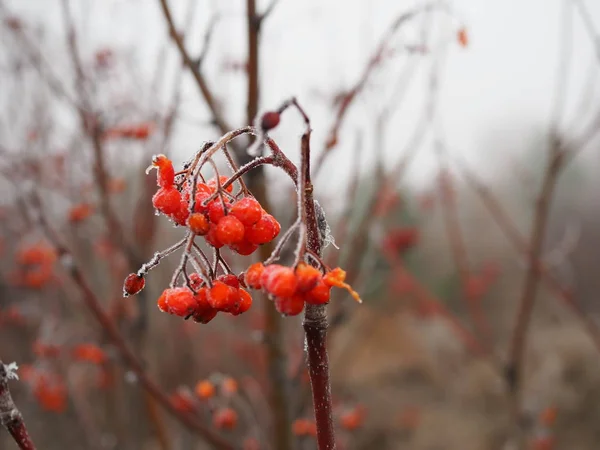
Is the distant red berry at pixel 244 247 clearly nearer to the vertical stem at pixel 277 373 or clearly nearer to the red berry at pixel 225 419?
the vertical stem at pixel 277 373

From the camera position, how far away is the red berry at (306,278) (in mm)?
491

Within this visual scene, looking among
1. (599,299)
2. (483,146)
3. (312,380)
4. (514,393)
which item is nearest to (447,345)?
(599,299)

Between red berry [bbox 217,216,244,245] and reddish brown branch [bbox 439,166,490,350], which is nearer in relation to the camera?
red berry [bbox 217,216,244,245]

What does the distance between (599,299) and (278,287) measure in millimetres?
9272

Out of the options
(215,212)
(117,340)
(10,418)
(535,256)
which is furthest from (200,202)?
(535,256)

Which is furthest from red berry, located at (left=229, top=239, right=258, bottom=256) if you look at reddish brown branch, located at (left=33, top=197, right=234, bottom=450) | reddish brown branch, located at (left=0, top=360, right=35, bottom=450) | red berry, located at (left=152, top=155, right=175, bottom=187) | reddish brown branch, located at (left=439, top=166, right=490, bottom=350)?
reddish brown branch, located at (left=439, top=166, right=490, bottom=350)

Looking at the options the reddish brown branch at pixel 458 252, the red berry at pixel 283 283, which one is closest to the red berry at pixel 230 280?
the red berry at pixel 283 283

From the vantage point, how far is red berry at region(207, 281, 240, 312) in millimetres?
563

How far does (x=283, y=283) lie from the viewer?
0.49 meters

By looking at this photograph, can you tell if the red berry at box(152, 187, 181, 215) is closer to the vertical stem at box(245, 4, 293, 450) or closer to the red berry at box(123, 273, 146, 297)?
the red berry at box(123, 273, 146, 297)

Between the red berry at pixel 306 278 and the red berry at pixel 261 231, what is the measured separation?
10 cm

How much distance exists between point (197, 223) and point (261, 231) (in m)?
0.08

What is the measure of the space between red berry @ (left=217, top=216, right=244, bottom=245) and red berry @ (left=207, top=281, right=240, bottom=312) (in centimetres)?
5

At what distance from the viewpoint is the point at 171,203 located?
0.57 metres
